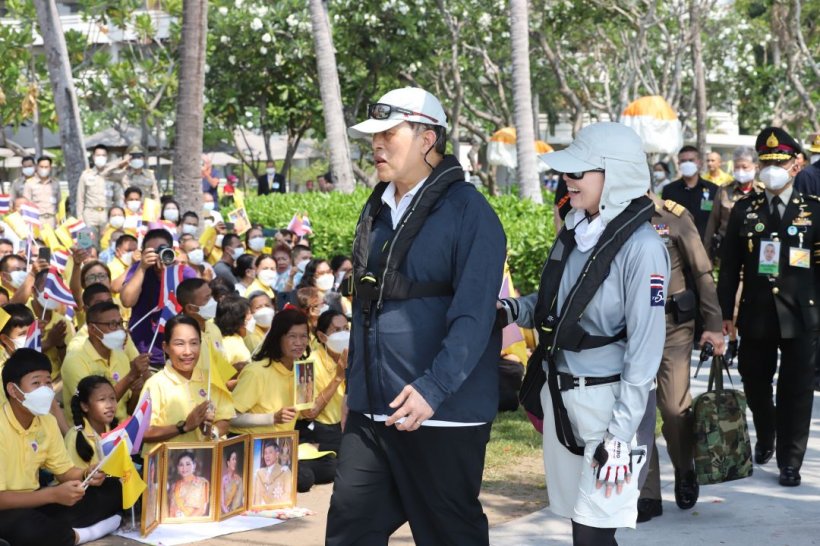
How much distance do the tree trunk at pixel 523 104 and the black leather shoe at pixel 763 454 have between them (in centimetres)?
854

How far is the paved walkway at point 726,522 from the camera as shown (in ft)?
19.1

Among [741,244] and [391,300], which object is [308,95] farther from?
[391,300]

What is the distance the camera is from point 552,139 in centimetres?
5862

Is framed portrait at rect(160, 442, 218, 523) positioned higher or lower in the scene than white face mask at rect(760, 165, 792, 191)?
lower

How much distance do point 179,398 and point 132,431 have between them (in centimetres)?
55

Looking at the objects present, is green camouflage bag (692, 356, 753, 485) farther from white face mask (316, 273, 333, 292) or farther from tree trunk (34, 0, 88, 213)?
tree trunk (34, 0, 88, 213)

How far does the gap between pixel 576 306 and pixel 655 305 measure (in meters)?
0.27

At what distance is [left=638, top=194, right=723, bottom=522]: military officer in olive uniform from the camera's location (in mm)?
6051

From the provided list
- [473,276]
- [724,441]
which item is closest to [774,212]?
[724,441]

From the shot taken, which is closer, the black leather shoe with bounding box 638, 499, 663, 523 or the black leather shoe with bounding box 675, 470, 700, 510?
the black leather shoe with bounding box 638, 499, 663, 523

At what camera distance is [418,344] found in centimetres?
396

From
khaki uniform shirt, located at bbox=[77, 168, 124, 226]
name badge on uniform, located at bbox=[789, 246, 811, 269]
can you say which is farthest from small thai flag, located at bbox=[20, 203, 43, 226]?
name badge on uniform, located at bbox=[789, 246, 811, 269]

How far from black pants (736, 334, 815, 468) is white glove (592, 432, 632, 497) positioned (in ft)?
10.2

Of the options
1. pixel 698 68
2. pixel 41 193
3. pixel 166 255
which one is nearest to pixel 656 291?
pixel 166 255
